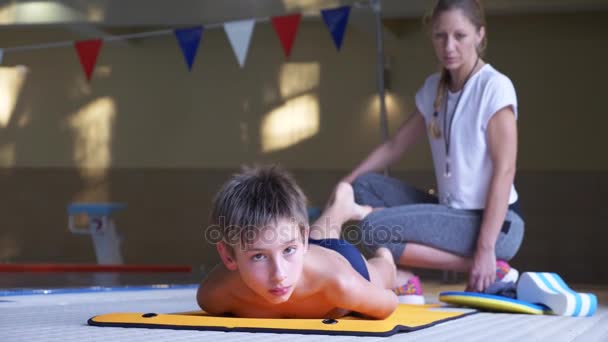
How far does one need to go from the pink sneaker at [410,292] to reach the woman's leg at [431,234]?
83 mm

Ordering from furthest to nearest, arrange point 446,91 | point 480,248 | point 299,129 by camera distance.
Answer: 1. point 299,129
2. point 446,91
3. point 480,248

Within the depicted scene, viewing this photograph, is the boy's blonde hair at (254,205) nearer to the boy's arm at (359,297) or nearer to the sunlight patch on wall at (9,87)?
the boy's arm at (359,297)

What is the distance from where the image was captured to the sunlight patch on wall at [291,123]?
7090 mm

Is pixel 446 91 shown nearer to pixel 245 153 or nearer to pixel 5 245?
pixel 245 153

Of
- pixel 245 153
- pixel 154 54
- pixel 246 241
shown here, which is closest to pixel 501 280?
pixel 246 241

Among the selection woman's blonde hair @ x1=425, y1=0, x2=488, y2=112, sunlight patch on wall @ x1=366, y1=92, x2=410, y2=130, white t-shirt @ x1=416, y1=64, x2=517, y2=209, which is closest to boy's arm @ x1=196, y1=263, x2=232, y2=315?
white t-shirt @ x1=416, y1=64, x2=517, y2=209

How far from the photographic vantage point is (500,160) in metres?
2.65

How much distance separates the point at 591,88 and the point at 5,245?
5.37 m

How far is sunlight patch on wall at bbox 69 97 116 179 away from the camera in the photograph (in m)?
7.57

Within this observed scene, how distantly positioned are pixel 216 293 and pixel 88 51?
13.3ft

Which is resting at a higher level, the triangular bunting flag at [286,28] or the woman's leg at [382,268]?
the triangular bunting flag at [286,28]

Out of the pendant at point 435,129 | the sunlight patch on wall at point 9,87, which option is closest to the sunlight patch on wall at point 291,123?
the sunlight patch on wall at point 9,87

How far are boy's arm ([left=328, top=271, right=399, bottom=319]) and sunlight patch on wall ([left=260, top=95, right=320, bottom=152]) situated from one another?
17.1ft

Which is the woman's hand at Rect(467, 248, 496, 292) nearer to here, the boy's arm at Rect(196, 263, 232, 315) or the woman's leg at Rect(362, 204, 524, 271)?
the woman's leg at Rect(362, 204, 524, 271)
